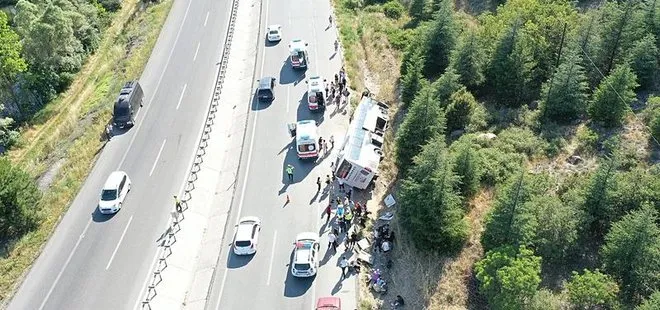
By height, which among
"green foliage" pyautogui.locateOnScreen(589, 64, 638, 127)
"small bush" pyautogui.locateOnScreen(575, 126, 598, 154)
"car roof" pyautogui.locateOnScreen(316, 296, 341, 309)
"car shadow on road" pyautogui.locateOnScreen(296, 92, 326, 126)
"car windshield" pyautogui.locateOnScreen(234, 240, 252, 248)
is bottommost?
"car windshield" pyautogui.locateOnScreen(234, 240, 252, 248)

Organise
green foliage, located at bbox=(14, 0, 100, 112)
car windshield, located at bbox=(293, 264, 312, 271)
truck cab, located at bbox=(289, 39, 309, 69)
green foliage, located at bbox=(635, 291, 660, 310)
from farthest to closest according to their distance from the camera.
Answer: green foliage, located at bbox=(14, 0, 100, 112), truck cab, located at bbox=(289, 39, 309, 69), car windshield, located at bbox=(293, 264, 312, 271), green foliage, located at bbox=(635, 291, 660, 310)

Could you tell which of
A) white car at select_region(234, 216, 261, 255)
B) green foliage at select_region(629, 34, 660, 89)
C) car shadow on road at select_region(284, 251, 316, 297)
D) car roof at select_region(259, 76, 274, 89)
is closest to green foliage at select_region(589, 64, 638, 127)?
green foliage at select_region(629, 34, 660, 89)

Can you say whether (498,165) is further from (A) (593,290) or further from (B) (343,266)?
(B) (343,266)

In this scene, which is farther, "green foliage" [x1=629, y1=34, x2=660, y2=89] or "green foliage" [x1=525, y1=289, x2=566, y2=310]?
"green foliage" [x1=629, y1=34, x2=660, y2=89]

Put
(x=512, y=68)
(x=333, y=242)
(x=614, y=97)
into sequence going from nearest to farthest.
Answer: (x=333, y=242), (x=614, y=97), (x=512, y=68)

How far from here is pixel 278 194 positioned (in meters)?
40.9

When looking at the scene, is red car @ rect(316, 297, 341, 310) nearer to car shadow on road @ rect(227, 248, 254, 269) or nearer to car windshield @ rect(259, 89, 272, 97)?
car shadow on road @ rect(227, 248, 254, 269)

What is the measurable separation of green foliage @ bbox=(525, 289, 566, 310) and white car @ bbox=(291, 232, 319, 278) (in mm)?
13249

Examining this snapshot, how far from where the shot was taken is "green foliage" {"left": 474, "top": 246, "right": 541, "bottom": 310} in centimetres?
2750

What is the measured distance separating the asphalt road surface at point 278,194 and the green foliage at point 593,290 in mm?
14111

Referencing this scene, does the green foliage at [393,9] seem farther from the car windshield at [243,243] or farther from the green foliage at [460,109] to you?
the car windshield at [243,243]

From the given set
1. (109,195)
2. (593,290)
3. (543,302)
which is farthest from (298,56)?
(593,290)

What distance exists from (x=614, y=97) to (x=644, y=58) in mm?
5597

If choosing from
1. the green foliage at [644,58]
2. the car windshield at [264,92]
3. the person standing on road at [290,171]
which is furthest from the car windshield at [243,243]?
the green foliage at [644,58]
